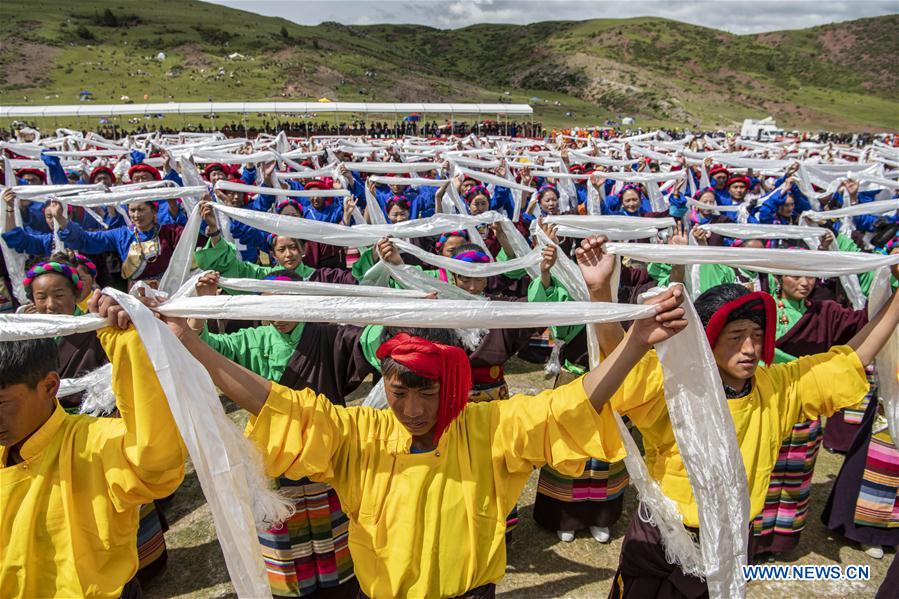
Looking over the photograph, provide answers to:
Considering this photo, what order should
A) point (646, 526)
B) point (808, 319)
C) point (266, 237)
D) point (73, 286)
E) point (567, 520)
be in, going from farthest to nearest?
point (266, 237) < point (567, 520) < point (808, 319) < point (73, 286) < point (646, 526)

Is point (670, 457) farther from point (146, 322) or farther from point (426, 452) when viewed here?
point (146, 322)

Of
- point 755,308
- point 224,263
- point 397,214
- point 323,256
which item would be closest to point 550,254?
point 755,308

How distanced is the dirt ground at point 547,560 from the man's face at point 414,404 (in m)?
2.07

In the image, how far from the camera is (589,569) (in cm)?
350

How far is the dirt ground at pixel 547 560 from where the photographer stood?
3283mm

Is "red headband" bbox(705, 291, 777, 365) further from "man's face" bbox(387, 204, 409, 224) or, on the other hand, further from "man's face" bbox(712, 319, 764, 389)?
"man's face" bbox(387, 204, 409, 224)

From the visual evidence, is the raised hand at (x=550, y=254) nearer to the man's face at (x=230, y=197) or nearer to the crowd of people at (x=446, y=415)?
the crowd of people at (x=446, y=415)

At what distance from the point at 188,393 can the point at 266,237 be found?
4.73 metres

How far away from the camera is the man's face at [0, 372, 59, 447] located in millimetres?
1581

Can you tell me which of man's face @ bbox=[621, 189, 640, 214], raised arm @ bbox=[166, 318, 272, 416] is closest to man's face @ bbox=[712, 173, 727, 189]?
man's face @ bbox=[621, 189, 640, 214]

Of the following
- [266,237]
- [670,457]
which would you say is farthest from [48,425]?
[266,237]

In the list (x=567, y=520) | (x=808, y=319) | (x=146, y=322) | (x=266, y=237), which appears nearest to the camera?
(x=146, y=322)

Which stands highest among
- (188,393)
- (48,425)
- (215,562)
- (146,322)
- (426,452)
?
(146,322)

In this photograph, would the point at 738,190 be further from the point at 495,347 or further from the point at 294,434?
the point at 294,434
